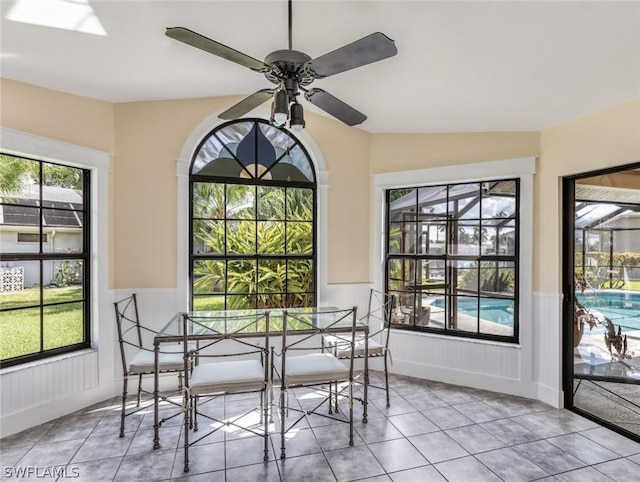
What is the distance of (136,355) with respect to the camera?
299cm

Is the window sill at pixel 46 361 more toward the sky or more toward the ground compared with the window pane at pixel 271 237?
more toward the ground

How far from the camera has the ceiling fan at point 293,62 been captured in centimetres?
165

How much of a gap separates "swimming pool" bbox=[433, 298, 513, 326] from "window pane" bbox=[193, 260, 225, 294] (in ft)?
8.08

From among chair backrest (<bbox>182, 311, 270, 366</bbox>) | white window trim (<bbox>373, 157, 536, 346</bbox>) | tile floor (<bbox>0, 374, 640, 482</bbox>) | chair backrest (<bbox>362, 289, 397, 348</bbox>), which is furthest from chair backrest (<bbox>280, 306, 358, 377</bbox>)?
white window trim (<bbox>373, 157, 536, 346</bbox>)

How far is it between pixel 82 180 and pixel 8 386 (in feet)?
5.56

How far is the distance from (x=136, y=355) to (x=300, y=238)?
6.19 feet

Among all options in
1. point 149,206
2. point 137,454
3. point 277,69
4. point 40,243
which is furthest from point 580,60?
point 40,243

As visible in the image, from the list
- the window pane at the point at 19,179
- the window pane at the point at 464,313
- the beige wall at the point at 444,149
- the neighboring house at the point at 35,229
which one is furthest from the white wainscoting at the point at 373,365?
the beige wall at the point at 444,149

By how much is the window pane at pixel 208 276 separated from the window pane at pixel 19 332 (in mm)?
1267

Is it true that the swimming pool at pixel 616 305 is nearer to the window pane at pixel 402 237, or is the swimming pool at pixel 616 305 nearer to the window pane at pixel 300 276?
the window pane at pixel 402 237

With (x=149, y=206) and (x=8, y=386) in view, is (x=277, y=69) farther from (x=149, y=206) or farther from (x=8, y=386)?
(x=8, y=386)

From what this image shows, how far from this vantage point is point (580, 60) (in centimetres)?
229

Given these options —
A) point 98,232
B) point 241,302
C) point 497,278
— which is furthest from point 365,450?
point 98,232

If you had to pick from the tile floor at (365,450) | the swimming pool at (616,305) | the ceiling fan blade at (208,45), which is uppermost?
the ceiling fan blade at (208,45)
